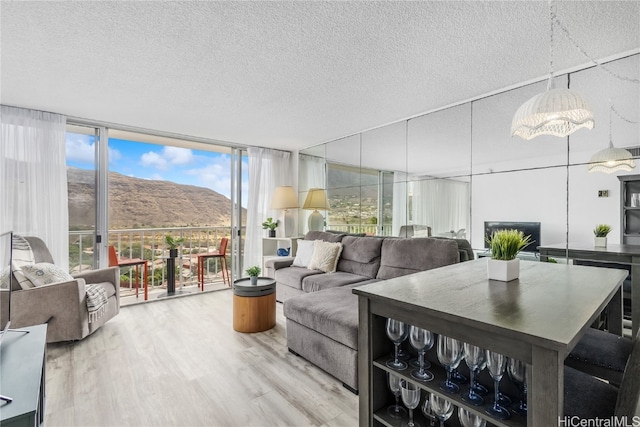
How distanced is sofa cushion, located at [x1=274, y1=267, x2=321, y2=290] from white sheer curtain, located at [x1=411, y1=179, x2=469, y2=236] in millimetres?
1473

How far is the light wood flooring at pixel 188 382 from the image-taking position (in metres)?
1.75

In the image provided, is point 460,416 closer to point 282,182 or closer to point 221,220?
point 282,182

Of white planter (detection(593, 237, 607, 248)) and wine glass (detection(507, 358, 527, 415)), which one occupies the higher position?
white planter (detection(593, 237, 607, 248))

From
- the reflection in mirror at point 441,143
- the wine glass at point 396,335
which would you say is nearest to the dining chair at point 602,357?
the wine glass at point 396,335

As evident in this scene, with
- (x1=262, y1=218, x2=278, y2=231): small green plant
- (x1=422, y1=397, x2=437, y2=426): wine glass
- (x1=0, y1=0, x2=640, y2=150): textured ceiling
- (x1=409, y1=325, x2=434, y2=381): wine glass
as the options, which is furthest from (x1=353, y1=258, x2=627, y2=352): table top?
(x1=262, y1=218, x2=278, y2=231): small green plant

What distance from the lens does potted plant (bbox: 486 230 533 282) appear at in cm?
147

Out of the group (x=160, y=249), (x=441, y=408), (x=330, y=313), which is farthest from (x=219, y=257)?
(x=441, y=408)

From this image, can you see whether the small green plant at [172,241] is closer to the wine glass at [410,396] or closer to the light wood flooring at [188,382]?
the light wood flooring at [188,382]

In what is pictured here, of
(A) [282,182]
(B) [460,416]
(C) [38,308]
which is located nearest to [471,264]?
(B) [460,416]

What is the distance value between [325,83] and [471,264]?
1940 millimetres

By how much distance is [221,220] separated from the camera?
640cm

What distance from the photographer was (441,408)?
118 cm

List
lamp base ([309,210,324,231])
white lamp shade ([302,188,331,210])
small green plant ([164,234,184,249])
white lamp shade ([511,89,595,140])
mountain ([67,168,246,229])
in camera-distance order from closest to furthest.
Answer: white lamp shade ([511,89,595,140])
small green plant ([164,234,184,249])
white lamp shade ([302,188,331,210])
lamp base ([309,210,324,231])
mountain ([67,168,246,229])

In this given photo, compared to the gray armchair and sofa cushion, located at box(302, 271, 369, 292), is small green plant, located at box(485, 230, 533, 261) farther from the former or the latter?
the gray armchair
